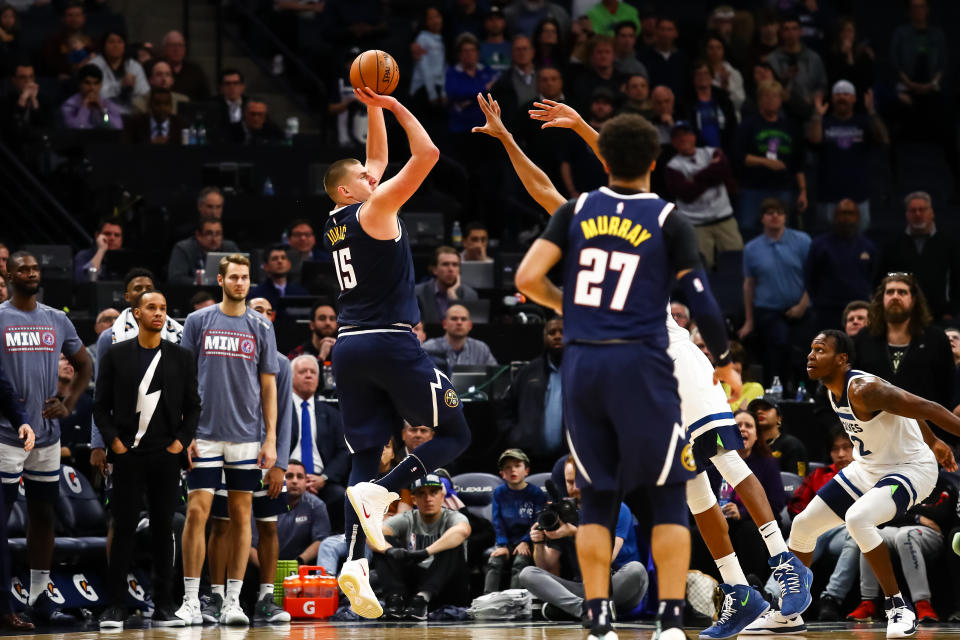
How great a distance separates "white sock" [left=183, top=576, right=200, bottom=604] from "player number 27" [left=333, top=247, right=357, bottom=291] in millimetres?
3470

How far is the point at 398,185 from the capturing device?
7.87 m

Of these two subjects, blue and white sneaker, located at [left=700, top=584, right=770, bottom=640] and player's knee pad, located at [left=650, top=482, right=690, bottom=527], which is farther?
blue and white sneaker, located at [left=700, top=584, right=770, bottom=640]

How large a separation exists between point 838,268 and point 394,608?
650cm

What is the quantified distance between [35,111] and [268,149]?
2627 millimetres

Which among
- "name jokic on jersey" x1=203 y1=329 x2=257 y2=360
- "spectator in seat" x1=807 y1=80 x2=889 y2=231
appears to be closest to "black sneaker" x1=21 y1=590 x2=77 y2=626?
"name jokic on jersey" x1=203 y1=329 x2=257 y2=360

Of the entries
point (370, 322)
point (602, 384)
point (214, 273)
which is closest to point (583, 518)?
point (602, 384)

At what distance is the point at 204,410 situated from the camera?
1101 cm

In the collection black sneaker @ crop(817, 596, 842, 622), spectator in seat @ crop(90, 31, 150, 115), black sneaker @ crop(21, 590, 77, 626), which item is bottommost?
black sneaker @ crop(817, 596, 842, 622)

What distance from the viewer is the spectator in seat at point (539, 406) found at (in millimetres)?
12734

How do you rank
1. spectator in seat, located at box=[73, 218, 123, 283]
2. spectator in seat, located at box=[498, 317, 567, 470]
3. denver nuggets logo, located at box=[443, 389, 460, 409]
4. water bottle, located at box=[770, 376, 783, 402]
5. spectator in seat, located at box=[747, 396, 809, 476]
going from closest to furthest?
1. denver nuggets logo, located at box=[443, 389, 460, 409]
2. spectator in seat, located at box=[747, 396, 809, 476]
3. spectator in seat, located at box=[498, 317, 567, 470]
4. water bottle, located at box=[770, 376, 783, 402]
5. spectator in seat, located at box=[73, 218, 123, 283]

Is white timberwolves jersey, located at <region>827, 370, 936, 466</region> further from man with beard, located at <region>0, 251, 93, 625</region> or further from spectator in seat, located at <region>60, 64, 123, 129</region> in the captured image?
spectator in seat, located at <region>60, 64, 123, 129</region>

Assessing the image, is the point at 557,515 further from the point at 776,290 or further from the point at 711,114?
the point at 711,114

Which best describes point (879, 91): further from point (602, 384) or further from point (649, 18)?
point (602, 384)

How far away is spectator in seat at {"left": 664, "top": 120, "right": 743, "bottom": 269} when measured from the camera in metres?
16.6
